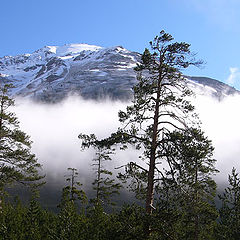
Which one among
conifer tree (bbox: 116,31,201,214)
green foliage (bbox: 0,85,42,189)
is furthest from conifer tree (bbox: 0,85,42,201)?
conifer tree (bbox: 116,31,201,214)

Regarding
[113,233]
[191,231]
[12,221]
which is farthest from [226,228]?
[12,221]

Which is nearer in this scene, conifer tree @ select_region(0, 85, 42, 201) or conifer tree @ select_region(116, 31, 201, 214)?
conifer tree @ select_region(116, 31, 201, 214)

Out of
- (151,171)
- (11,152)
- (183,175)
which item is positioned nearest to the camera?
(183,175)

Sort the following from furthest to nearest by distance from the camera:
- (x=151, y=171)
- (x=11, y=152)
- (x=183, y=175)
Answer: (x=11, y=152) < (x=151, y=171) < (x=183, y=175)

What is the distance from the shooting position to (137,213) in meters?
11.0

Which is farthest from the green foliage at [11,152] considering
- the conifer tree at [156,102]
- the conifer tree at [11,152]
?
the conifer tree at [156,102]

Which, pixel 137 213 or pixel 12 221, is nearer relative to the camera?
pixel 137 213

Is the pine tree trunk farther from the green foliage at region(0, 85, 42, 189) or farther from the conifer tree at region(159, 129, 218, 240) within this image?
the green foliage at region(0, 85, 42, 189)

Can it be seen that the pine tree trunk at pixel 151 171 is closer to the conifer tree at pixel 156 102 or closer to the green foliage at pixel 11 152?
the conifer tree at pixel 156 102

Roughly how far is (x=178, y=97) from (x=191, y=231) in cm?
1536

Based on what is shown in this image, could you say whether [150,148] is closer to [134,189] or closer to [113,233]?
[134,189]

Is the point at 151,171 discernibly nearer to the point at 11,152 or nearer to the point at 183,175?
the point at 183,175

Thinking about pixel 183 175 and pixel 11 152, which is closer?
pixel 183 175

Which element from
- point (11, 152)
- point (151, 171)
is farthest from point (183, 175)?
point (11, 152)
